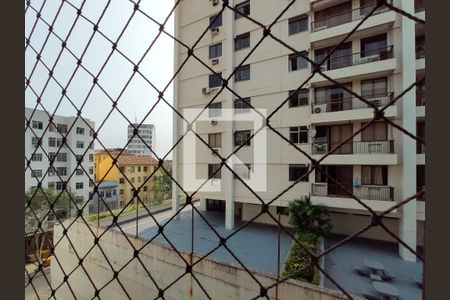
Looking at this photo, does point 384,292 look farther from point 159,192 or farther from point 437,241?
point 159,192

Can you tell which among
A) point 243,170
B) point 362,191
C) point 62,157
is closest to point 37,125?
point 62,157

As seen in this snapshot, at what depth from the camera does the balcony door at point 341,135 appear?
187 inches

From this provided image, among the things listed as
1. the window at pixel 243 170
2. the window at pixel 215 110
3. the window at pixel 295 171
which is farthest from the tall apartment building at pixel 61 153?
the window at pixel 295 171

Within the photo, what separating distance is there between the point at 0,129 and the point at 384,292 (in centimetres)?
376

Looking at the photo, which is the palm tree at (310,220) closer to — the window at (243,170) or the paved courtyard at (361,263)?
the paved courtyard at (361,263)

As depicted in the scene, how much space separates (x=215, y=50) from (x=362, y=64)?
3289mm

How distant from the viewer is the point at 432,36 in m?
0.28

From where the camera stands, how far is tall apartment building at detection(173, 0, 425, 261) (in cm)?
424

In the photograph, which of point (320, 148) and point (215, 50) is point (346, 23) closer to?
point (320, 148)

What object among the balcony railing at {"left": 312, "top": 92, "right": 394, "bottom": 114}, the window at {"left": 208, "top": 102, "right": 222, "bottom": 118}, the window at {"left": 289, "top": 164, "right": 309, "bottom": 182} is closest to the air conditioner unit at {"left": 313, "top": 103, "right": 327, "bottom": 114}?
the balcony railing at {"left": 312, "top": 92, "right": 394, "bottom": 114}

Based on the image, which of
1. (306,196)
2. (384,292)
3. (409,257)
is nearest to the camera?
(384,292)

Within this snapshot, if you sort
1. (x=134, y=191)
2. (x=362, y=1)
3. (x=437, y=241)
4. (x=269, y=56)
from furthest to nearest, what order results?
(x=269, y=56)
(x=362, y=1)
(x=134, y=191)
(x=437, y=241)

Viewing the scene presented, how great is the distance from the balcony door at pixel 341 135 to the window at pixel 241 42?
2675 mm

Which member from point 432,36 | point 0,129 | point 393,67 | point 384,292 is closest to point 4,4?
point 0,129
